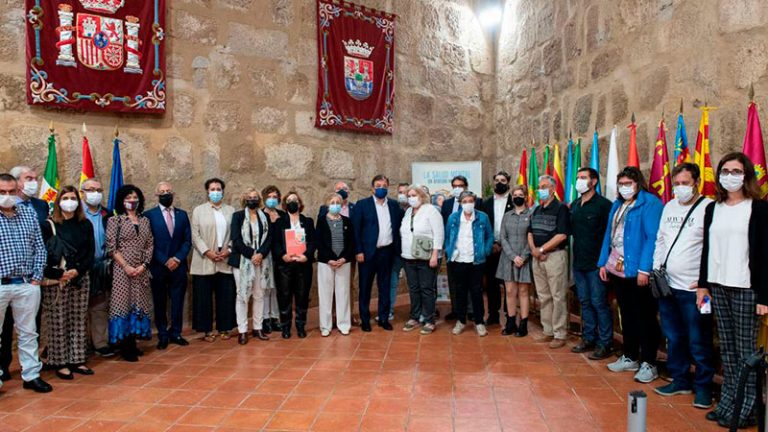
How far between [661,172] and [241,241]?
11.8 ft

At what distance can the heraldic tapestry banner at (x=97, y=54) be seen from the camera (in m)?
4.49

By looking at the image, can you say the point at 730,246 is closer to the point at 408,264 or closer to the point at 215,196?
the point at 408,264

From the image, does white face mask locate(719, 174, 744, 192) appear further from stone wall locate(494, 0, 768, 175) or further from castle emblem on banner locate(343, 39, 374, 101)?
castle emblem on banner locate(343, 39, 374, 101)

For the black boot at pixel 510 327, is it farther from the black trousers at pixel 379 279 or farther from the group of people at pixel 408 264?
the black trousers at pixel 379 279

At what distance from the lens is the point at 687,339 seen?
3244 mm

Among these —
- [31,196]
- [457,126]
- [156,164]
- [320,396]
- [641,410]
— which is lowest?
[320,396]

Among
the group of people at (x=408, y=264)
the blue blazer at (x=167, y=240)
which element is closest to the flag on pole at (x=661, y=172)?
the group of people at (x=408, y=264)

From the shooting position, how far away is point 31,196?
12.9 ft

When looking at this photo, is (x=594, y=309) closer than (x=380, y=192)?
Yes

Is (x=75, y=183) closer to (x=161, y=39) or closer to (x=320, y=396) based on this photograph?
(x=161, y=39)

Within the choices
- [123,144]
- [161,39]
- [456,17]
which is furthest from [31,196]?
[456,17]

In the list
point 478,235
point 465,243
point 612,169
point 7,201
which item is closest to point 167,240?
point 7,201

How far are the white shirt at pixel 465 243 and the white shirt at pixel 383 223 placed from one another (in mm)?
683

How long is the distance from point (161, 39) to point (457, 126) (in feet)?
13.3
